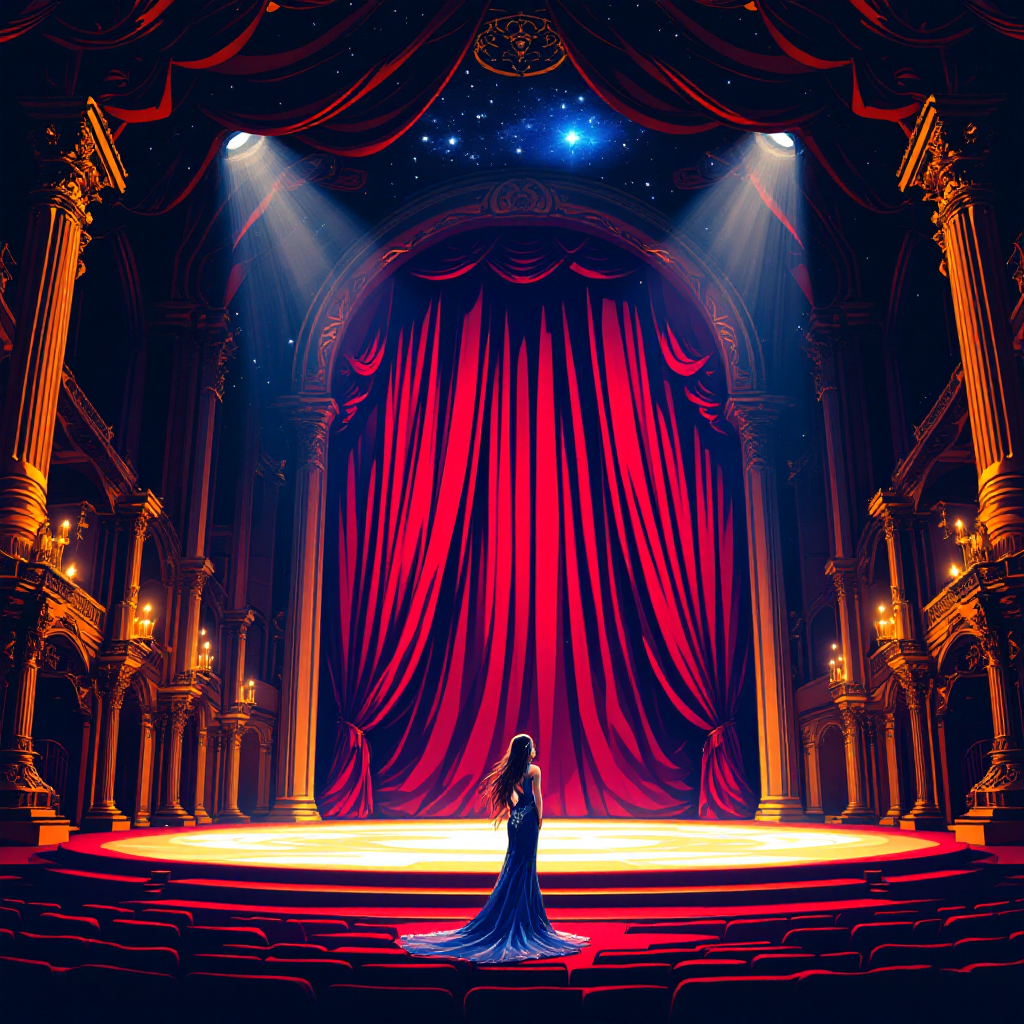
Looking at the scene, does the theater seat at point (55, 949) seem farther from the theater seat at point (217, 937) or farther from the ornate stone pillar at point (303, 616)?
the ornate stone pillar at point (303, 616)

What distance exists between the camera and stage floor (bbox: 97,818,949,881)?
6.79m

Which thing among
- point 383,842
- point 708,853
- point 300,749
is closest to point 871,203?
point 708,853

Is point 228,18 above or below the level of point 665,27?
below

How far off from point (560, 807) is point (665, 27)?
11327 millimetres

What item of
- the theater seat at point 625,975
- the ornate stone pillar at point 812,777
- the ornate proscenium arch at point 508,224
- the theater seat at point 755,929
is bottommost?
the theater seat at point 755,929

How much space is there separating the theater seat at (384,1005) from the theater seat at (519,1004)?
0.11m

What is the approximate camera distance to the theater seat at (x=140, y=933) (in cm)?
442

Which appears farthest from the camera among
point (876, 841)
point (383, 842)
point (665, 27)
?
point (665, 27)

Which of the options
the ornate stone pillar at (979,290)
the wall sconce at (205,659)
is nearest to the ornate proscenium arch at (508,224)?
the wall sconce at (205,659)

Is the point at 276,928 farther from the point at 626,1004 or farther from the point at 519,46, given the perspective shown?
the point at 519,46

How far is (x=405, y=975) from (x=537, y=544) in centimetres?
1391

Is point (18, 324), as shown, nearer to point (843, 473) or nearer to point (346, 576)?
point (346, 576)

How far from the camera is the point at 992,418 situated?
377 inches

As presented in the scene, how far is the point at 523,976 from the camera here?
3.60 meters
